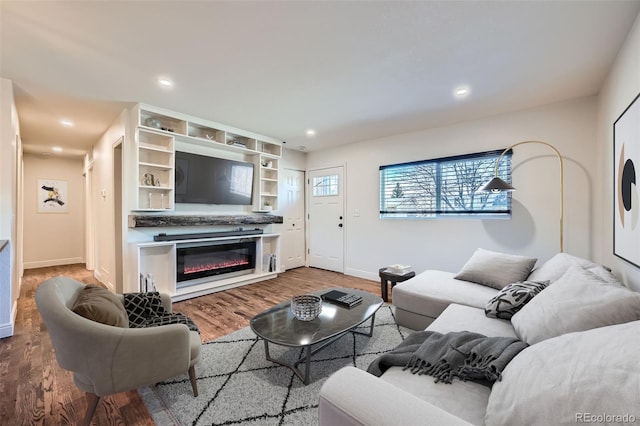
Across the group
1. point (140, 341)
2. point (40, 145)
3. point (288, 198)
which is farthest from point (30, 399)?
point (40, 145)

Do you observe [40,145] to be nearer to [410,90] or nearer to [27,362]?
[27,362]

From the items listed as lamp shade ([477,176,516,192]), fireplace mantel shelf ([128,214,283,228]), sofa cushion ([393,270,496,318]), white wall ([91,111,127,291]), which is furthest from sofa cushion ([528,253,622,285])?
white wall ([91,111,127,291])

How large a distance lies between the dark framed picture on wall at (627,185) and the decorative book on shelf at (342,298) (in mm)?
1898

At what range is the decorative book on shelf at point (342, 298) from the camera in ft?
7.74

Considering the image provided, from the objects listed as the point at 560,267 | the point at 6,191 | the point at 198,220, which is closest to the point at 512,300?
the point at 560,267

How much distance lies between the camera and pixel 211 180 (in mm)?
4148

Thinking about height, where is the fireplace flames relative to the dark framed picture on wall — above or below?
below

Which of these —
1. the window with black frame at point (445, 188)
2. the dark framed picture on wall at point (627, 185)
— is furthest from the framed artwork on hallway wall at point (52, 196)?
the dark framed picture on wall at point (627, 185)

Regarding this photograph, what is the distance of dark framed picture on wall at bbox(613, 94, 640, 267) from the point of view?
69.6 inches

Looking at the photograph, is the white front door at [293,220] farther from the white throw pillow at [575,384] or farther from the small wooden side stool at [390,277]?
the white throw pillow at [575,384]

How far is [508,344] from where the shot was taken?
1318 millimetres

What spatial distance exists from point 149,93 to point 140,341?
269 cm

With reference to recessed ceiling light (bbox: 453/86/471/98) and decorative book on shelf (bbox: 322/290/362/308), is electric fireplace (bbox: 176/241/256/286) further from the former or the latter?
recessed ceiling light (bbox: 453/86/471/98)

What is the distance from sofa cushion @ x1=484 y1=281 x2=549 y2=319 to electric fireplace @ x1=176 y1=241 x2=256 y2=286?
363 cm
